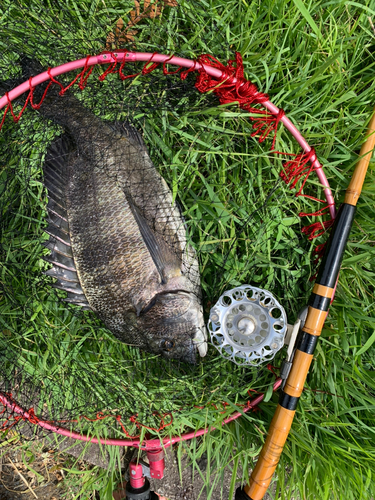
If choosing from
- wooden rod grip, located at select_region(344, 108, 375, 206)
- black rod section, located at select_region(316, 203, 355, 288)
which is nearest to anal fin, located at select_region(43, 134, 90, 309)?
black rod section, located at select_region(316, 203, 355, 288)

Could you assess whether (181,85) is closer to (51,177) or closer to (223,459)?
(51,177)

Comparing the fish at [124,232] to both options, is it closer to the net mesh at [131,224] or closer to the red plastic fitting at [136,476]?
the net mesh at [131,224]

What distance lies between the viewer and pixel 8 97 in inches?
68.5

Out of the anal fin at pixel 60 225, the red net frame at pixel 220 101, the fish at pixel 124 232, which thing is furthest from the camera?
the anal fin at pixel 60 225

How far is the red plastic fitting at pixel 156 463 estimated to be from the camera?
2229 millimetres

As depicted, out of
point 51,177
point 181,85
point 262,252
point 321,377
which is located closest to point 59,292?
point 51,177

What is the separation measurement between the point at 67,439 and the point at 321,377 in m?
1.90

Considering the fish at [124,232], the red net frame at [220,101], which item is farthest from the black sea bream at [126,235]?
the red net frame at [220,101]

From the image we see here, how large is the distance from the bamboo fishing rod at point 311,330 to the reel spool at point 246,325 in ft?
0.57

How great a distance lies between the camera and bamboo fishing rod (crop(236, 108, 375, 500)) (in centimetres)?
181

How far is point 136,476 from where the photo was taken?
2225 millimetres

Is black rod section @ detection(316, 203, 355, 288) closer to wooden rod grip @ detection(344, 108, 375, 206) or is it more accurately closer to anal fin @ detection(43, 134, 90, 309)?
wooden rod grip @ detection(344, 108, 375, 206)

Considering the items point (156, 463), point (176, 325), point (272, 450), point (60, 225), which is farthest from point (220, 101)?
point (156, 463)

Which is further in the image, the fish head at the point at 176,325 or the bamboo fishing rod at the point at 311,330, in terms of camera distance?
the fish head at the point at 176,325
